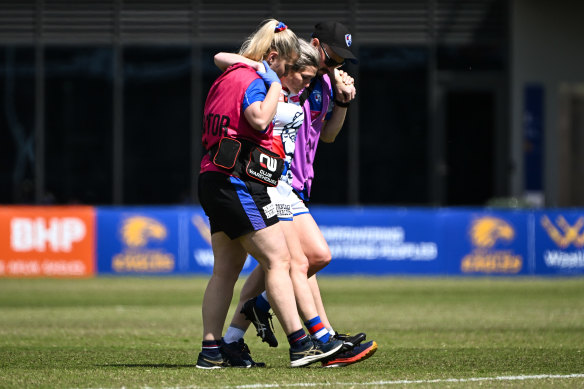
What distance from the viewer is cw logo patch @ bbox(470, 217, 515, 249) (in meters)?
18.5

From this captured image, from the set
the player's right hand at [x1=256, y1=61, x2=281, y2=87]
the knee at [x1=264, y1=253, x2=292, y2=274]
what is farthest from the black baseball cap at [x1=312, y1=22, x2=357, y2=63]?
the knee at [x1=264, y1=253, x2=292, y2=274]

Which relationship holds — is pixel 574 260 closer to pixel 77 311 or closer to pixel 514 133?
pixel 514 133

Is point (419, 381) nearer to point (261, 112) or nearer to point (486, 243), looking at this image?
point (261, 112)

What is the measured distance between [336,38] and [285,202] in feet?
3.81

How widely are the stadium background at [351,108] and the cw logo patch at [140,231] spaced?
6460 millimetres

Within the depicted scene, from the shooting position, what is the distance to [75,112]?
81.4 feet

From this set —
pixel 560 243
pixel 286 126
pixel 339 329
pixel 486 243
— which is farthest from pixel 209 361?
pixel 560 243

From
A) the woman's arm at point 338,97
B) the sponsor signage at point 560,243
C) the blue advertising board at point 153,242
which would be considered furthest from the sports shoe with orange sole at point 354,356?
the sponsor signage at point 560,243

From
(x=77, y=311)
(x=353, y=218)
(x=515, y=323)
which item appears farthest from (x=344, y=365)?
(x=353, y=218)

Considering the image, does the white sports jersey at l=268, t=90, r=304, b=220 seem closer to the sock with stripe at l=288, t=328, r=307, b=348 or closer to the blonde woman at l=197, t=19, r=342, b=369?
the blonde woman at l=197, t=19, r=342, b=369

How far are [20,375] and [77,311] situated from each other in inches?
233

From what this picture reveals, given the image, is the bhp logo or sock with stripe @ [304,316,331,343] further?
the bhp logo

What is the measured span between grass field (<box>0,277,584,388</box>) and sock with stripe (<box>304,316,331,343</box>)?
0.68 feet

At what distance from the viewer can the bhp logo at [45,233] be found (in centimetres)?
1802
